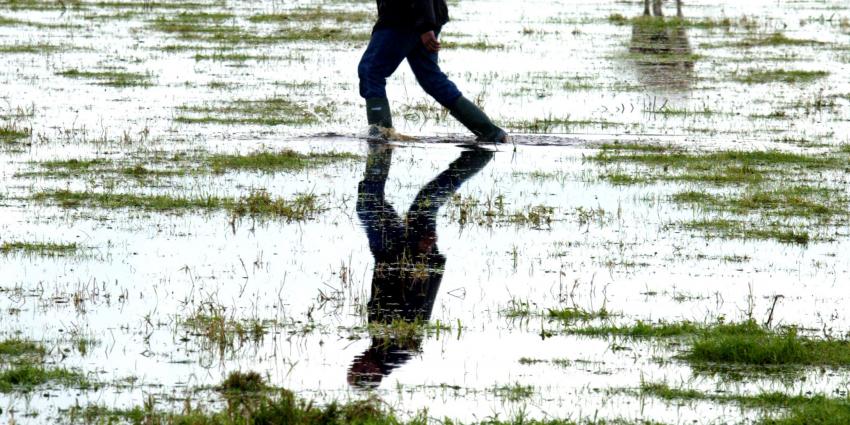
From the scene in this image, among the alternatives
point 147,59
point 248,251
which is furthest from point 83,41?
point 248,251

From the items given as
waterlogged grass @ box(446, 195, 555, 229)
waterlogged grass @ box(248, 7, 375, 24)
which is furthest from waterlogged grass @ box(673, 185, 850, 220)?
waterlogged grass @ box(248, 7, 375, 24)

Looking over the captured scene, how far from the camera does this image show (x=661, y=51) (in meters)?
24.5

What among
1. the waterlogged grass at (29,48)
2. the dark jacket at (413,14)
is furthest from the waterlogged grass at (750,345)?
the waterlogged grass at (29,48)

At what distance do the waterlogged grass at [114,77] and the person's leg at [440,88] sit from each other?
5.42m

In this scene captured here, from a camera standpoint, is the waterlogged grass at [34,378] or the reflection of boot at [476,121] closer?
the waterlogged grass at [34,378]

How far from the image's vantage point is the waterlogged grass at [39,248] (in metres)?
9.39

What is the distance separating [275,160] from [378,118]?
1.59 metres

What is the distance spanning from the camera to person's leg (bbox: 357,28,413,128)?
1379 centimetres

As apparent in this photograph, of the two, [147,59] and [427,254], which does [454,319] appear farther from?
[147,59]

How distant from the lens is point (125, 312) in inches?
318

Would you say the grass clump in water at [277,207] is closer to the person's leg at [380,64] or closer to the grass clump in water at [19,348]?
the person's leg at [380,64]

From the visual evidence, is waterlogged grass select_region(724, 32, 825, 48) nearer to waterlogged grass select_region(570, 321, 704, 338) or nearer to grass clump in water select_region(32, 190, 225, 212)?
grass clump in water select_region(32, 190, 225, 212)

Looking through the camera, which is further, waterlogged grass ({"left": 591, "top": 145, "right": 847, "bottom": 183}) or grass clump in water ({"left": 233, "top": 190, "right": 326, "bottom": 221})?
waterlogged grass ({"left": 591, "top": 145, "right": 847, "bottom": 183})

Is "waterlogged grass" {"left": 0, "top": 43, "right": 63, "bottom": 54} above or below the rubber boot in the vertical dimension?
above
